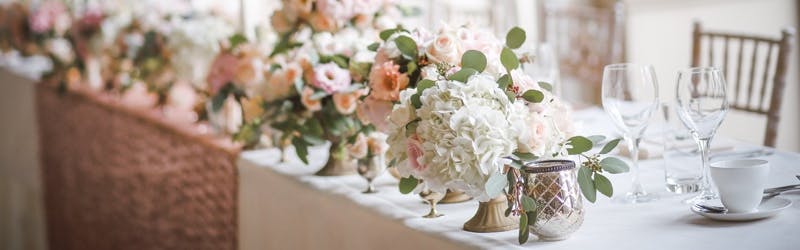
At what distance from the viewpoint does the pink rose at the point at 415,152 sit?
1204mm

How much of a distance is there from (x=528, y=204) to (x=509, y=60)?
0.22m

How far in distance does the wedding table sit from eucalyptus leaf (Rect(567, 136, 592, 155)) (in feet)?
0.37

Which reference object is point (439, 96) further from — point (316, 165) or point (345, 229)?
point (316, 165)

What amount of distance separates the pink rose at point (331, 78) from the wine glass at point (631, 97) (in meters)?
0.50

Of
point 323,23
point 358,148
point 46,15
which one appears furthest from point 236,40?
point 46,15

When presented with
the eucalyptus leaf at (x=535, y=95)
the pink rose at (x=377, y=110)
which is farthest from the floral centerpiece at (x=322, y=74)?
the eucalyptus leaf at (x=535, y=95)

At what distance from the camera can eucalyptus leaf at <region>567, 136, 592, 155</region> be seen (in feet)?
3.94

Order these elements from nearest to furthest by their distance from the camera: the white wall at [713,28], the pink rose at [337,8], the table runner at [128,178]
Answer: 1. the pink rose at [337,8]
2. the table runner at [128,178]
3. the white wall at [713,28]

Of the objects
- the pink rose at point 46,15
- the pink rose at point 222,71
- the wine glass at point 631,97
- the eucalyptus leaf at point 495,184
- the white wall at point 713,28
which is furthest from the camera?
the pink rose at point 46,15

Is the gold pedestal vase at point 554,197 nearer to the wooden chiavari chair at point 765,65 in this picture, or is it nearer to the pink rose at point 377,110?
the pink rose at point 377,110

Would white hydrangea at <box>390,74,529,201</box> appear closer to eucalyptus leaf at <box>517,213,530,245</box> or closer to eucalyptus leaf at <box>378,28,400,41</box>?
eucalyptus leaf at <box>517,213,530,245</box>

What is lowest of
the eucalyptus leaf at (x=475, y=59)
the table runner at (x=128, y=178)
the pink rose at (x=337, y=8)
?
the table runner at (x=128, y=178)

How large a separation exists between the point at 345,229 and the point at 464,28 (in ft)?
1.40

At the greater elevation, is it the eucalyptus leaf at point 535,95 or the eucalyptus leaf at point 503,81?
the eucalyptus leaf at point 503,81
